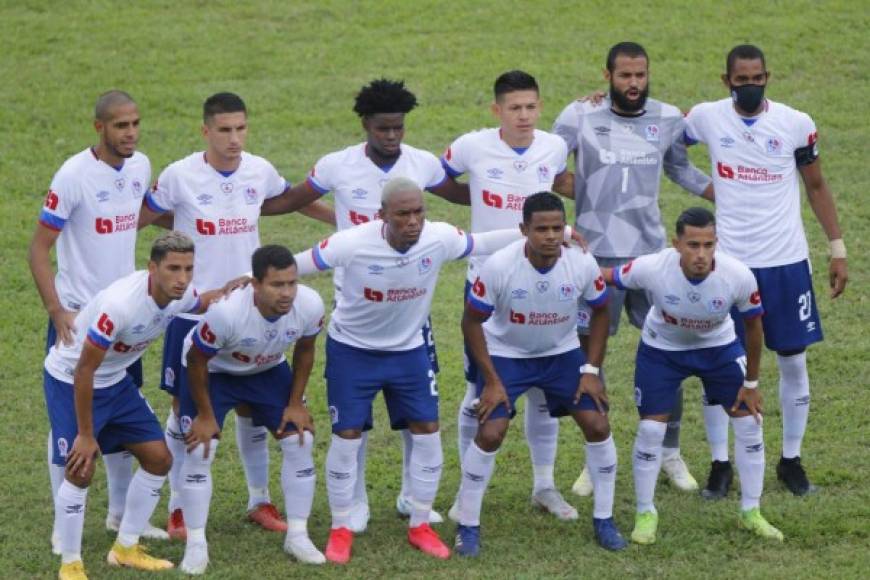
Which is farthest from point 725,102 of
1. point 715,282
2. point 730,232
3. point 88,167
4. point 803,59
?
point 803,59

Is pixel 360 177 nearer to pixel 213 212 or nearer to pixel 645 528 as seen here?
pixel 213 212

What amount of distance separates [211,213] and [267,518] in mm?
2153

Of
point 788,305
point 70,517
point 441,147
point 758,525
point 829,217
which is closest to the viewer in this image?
point 70,517

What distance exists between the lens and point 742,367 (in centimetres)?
1086

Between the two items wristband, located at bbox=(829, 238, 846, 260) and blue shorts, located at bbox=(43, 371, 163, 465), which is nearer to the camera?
blue shorts, located at bbox=(43, 371, 163, 465)

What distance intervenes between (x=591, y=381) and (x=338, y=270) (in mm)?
1847

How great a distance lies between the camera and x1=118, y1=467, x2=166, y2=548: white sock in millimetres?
→ 10383

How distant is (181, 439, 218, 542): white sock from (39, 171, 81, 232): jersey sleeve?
1759 mm

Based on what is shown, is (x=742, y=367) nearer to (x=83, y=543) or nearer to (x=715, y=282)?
(x=715, y=282)

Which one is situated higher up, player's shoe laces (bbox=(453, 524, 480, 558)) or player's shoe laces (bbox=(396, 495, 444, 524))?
player's shoe laces (bbox=(453, 524, 480, 558))

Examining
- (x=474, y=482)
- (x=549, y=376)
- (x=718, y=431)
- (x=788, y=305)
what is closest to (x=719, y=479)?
(x=718, y=431)

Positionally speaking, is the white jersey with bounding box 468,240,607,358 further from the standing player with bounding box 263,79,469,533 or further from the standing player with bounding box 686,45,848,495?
the standing player with bounding box 686,45,848,495

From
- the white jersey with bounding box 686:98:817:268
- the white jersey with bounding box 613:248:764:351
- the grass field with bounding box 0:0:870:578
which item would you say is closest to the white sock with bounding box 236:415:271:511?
the grass field with bounding box 0:0:870:578

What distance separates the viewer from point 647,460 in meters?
10.8
